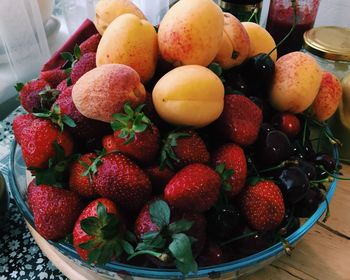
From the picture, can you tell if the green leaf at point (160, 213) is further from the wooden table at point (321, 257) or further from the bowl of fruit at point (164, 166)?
the wooden table at point (321, 257)

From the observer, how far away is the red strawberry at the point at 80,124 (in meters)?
0.48

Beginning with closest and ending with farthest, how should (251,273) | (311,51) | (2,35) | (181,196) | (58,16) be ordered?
(181,196)
(251,273)
(311,51)
(2,35)
(58,16)

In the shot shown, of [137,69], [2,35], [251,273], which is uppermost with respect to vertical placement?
[137,69]

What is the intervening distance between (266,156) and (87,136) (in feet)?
0.74

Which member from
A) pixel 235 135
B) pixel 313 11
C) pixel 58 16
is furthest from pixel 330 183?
pixel 58 16

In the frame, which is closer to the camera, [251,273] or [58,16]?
[251,273]

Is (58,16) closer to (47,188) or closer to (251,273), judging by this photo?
(47,188)

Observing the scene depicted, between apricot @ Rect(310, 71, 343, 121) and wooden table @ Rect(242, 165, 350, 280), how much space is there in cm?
15

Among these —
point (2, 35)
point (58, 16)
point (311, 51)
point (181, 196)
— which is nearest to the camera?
point (181, 196)

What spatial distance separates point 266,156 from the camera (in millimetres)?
496

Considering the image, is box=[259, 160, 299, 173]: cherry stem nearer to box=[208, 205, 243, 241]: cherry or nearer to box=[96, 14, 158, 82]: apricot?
box=[208, 205, 243, 241]: cherry

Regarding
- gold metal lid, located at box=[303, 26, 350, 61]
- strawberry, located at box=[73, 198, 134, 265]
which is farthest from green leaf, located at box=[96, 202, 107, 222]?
gold metal lid, located at box=[303, 26, 350, 61]

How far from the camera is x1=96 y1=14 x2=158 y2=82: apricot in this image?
1.62ft

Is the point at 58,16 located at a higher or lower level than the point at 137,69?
lower
